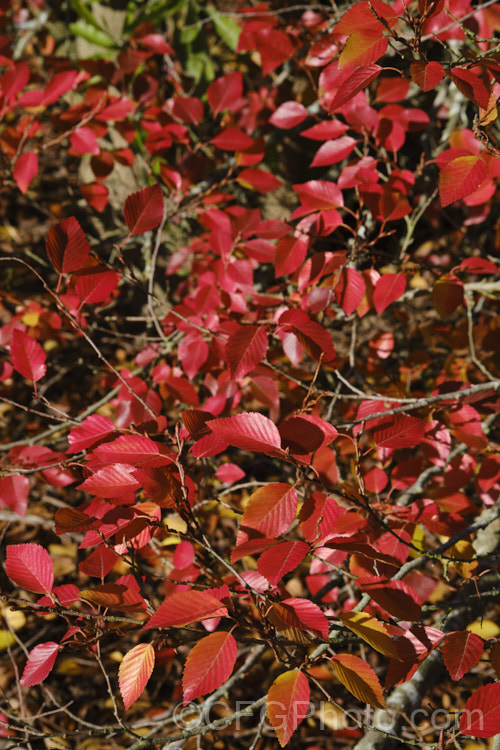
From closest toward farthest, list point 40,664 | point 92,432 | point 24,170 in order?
point 40,664
point 92,432
point 24,170

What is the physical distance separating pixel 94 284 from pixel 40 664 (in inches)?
30.9

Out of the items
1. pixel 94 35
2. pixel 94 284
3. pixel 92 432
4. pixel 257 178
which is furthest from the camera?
pixel 94 35

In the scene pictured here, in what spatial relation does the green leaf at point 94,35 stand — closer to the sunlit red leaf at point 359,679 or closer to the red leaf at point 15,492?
the red leaf at point 15,492

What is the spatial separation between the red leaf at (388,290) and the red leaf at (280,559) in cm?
65

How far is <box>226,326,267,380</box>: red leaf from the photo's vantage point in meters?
1.04

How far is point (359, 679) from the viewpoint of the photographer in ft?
2.58

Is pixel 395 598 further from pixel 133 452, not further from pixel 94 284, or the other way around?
pixel 94 284

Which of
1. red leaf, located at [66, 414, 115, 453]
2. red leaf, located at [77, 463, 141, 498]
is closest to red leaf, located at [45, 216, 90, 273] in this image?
red leaf, located at [66, 414, 115, 453]

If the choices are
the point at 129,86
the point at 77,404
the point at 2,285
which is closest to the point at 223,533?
the point at 77,404

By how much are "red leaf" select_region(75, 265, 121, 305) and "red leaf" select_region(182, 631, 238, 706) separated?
774 millimetres

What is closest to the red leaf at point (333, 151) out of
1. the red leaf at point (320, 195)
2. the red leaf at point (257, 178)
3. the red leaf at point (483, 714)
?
the red leaf at point (320, 195)

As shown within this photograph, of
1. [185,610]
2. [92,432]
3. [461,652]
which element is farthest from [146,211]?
[461,652]

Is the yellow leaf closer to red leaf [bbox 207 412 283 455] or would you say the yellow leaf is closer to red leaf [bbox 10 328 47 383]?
red leaf [bbox 207 412 283 455]

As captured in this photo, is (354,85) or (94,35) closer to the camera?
(354,85)
